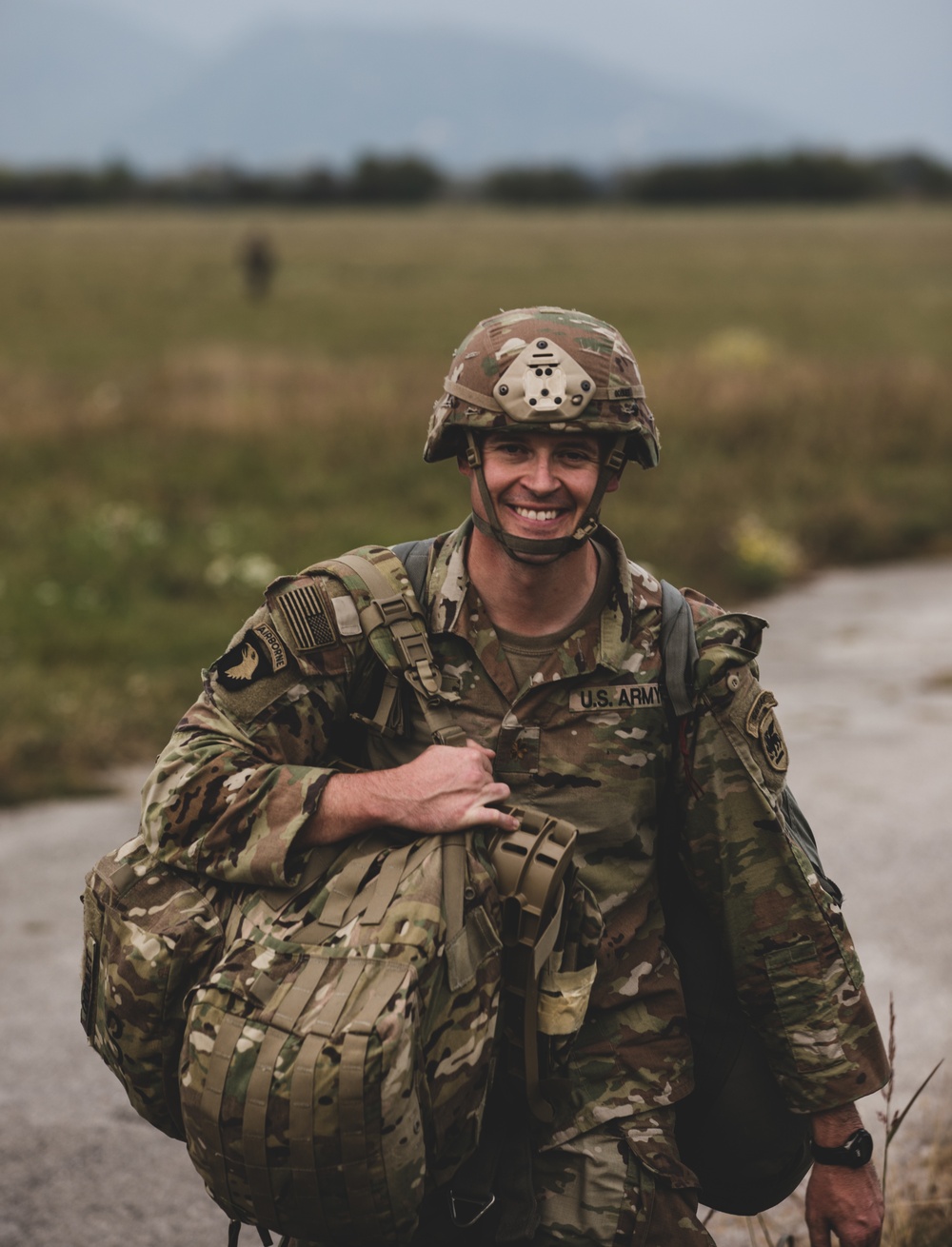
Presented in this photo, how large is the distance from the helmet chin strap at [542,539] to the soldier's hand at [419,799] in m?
0.42

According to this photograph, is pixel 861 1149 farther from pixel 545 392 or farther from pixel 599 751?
pixel 545 392

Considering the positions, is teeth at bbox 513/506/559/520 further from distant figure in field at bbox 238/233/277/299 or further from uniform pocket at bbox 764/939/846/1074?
distant figure in field at bbox 238/233/277/299

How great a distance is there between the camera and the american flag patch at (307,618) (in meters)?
2.58

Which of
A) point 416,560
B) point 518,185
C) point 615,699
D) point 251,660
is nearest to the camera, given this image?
point 251,660

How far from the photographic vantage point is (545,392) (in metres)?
2.60

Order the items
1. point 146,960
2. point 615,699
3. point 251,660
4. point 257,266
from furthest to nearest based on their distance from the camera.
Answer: point 257,266, point 615,699, point 251,660, point 146,960

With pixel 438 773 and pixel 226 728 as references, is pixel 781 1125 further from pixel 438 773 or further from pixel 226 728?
pixel 226 728

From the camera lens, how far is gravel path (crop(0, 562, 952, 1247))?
12.1 ft

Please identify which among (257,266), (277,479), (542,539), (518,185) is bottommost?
(277,479)

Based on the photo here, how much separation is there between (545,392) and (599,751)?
699 millimetres


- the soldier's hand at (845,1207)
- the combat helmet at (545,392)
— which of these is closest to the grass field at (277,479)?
the combat helmet at (545,392)

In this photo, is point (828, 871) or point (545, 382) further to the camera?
point (828, 871)

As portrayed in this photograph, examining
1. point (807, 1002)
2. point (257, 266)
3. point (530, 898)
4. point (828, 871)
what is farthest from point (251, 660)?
point (257, 266)

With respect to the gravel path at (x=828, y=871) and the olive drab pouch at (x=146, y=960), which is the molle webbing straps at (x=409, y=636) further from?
the gravel path at (x=828, y=871)
